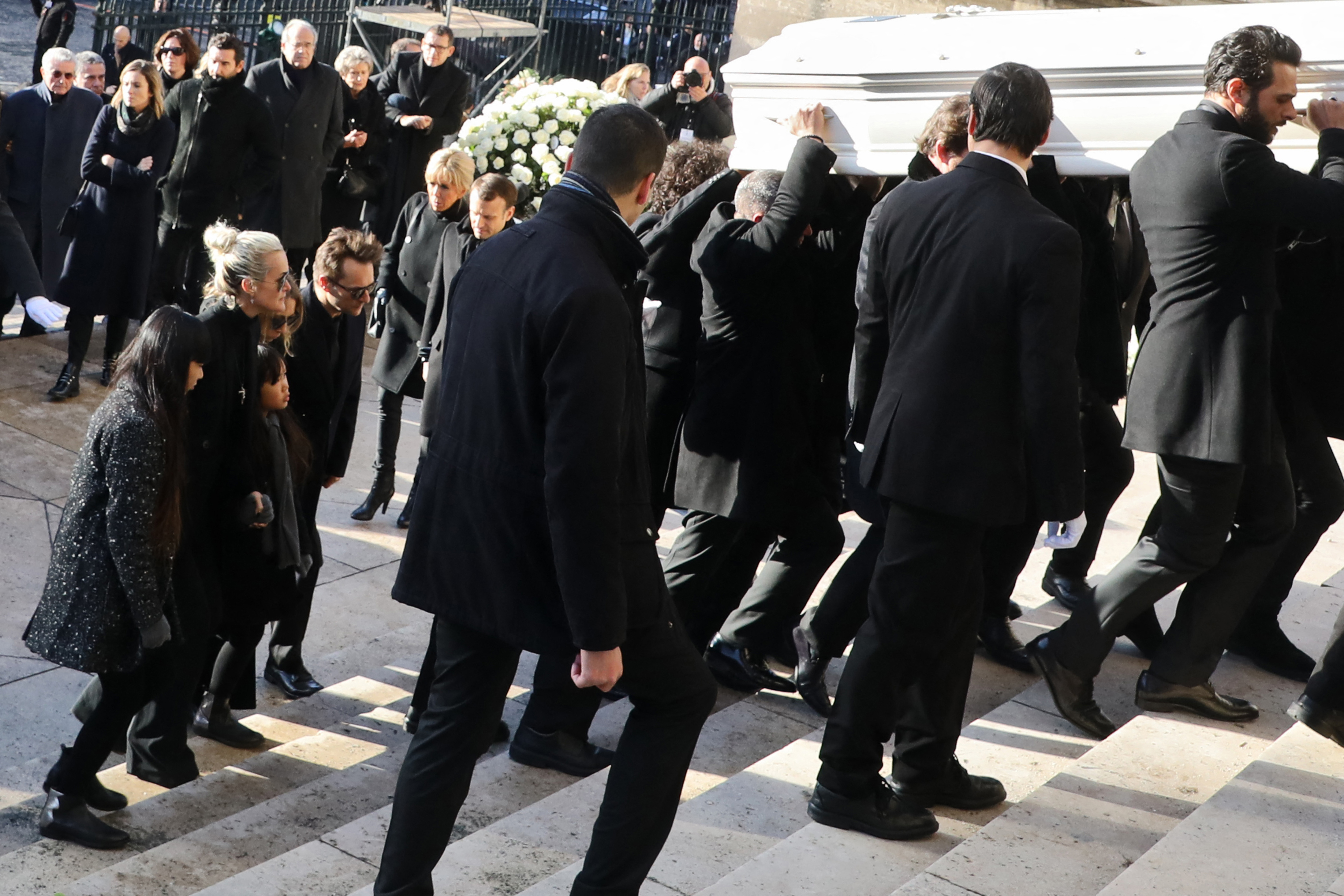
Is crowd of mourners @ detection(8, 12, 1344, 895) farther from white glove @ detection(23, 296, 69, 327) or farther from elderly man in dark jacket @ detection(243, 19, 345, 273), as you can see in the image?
elderly man in dark jacket @ detection(243, 19, 345, 273)

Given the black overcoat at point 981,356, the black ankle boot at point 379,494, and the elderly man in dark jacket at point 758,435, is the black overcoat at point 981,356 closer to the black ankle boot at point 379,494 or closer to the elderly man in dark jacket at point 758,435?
the elderly man in dark jacket at point 758,435

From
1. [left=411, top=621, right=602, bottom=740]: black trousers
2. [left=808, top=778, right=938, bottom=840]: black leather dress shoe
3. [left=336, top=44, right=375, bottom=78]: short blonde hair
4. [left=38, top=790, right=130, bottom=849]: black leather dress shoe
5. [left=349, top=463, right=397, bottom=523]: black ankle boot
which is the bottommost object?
[left=38, top=790, right=130, bottom=849]: black leather dress shoe

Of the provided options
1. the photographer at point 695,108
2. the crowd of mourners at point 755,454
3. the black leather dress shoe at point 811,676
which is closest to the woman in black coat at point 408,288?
the crowd of mourners at point 755,454

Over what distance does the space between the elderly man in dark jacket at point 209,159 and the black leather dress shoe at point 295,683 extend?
11.8 ft

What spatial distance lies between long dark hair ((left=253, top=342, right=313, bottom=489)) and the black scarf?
341cm

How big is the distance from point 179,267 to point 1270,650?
19.3ft

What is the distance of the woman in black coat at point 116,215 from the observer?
285 inches

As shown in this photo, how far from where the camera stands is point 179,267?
7.85 m

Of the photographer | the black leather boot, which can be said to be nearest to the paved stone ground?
the photographer

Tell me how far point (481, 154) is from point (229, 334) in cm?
334

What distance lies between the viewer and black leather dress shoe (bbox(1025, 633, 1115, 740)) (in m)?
3.89

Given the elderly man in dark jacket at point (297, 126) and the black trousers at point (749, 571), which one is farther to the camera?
the elderly man in dark jacket at point (297, 126)

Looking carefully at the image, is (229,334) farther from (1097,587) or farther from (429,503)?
(1097,587)

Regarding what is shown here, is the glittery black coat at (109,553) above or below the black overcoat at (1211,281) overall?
below
